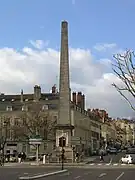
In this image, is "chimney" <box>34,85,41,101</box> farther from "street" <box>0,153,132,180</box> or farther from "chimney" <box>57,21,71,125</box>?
"street" <box>0,153,132,180</box>

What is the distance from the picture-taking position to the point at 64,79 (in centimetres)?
5931

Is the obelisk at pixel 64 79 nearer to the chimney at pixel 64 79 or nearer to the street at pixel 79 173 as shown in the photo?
the chimney at pixel 64 79

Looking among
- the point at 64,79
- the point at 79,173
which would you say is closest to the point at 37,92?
the point at 64,79

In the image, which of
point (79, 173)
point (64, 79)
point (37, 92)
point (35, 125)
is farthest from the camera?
point (37, 92)

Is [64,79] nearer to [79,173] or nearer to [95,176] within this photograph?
[79,173]

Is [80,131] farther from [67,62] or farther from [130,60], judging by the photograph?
[130,60]

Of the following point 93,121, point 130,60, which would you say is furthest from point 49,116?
point 130,60

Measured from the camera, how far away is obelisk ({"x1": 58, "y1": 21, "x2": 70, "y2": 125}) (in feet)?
194

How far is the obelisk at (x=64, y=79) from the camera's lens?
194ft

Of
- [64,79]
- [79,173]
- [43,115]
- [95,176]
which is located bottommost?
[95,176]

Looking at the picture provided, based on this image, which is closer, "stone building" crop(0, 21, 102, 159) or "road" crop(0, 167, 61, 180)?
"road" crop(0, 167, 61, 180)

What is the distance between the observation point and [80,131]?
4552 inches

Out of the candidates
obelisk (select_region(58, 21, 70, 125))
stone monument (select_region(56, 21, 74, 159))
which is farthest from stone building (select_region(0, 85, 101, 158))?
obelisk (select_region(58, 21, 70, 125))

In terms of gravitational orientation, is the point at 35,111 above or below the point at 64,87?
above
